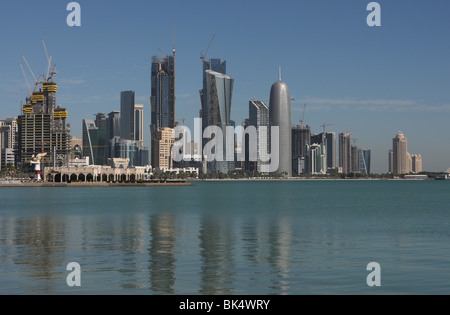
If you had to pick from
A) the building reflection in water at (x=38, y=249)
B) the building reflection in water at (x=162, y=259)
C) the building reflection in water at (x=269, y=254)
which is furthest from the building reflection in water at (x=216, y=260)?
the building reflection in water at (x=38, y=249)

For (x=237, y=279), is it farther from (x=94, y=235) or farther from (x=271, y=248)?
(x=94, y=235)

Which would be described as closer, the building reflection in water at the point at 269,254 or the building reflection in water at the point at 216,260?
the building reflection in water at the point at 216,260

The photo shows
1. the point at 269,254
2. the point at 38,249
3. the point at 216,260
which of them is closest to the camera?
the point at 216,260

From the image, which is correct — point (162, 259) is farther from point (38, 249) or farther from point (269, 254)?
point (38, 249)

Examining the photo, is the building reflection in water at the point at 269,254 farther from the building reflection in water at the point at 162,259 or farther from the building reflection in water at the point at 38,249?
the building reflection in water at the point at 38,249

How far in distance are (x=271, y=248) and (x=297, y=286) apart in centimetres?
1606

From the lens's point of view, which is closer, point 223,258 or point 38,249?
point 223,258

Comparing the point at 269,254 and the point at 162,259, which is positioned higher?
the point at 162,259

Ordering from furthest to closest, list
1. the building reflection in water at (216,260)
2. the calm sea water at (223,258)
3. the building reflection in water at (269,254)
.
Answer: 1. the building reflection in water at (269,254)
2. the calm sea water at (223,258)
3. the building reflection in water at (216,260)

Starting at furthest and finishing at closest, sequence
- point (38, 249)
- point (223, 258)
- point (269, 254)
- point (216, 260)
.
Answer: point (38, 249), point (269, 254), point (223, 258), point (216, 260)

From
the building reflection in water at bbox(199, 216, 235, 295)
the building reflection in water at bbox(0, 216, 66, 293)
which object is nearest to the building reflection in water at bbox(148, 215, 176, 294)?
the building reflection in water at bbox(199, 216, 235, 295)

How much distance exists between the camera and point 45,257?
4034 centimetres

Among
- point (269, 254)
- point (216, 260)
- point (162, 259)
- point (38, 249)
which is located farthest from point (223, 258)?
point (38, 249)

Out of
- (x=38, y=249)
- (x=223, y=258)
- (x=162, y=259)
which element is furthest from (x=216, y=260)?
(x=38, y=249)
